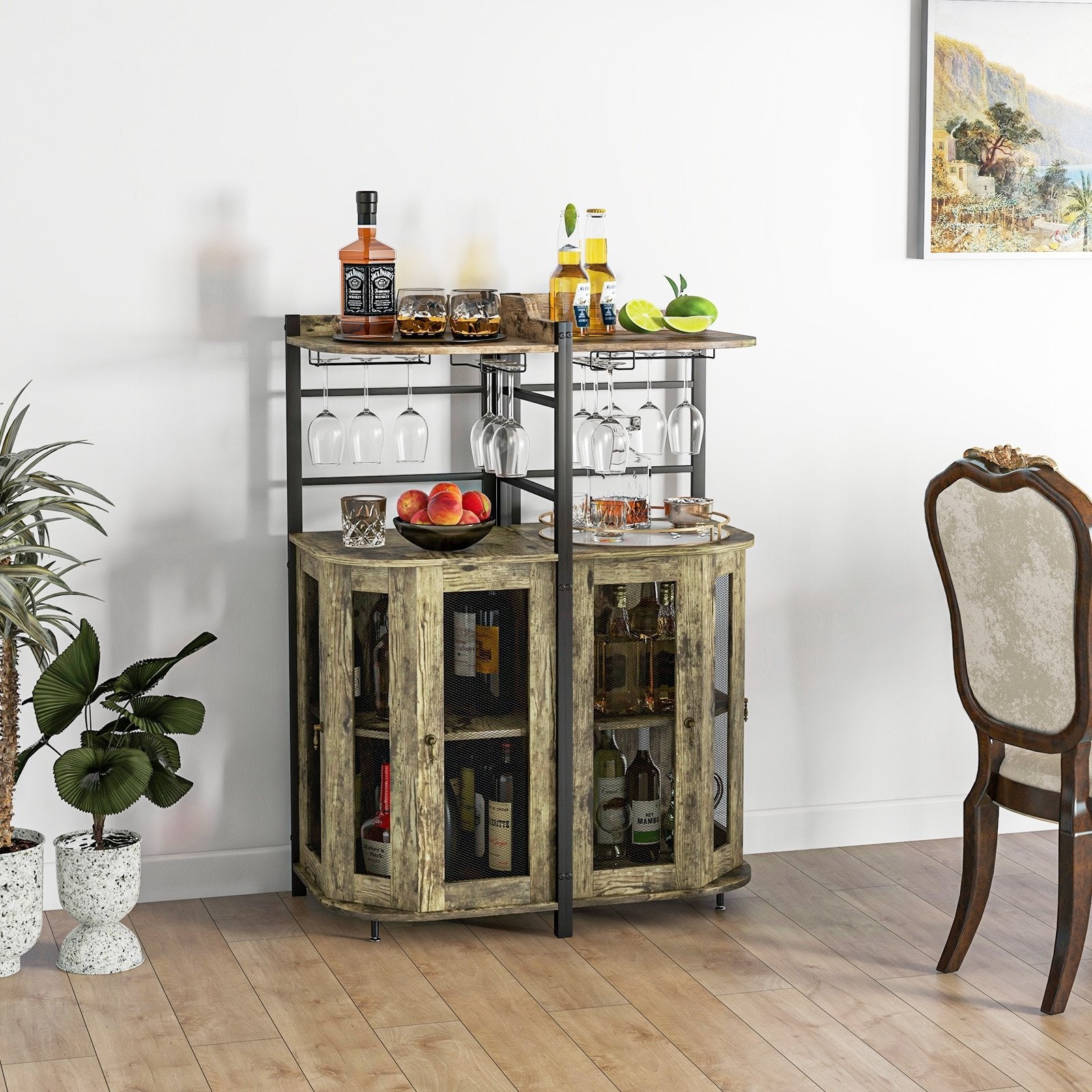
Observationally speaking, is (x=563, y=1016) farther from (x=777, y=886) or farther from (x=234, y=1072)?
(x=777, y=886)

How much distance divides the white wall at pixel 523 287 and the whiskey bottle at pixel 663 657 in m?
0.61

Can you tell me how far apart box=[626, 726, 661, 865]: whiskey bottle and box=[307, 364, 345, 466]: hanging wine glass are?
2.99 ft

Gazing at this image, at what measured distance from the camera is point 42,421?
3.59 meters

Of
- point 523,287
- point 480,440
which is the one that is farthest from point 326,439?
point 523,287

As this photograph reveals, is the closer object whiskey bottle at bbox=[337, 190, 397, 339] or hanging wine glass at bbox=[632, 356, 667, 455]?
whiskey bottle at bbox=[337, 190, 397, 339]

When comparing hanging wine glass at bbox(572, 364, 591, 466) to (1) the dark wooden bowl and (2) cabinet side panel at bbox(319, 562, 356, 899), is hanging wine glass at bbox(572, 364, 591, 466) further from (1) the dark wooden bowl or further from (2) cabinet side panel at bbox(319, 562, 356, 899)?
(2) cabinet side panel at bbox(319, 562, 356, 899)

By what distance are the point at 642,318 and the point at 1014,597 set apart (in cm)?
104

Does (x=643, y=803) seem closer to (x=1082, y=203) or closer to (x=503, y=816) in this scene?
(x=503, y=816)

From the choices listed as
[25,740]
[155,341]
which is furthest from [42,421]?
[25,740]

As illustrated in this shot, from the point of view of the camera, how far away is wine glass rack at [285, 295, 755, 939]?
3.36 meters

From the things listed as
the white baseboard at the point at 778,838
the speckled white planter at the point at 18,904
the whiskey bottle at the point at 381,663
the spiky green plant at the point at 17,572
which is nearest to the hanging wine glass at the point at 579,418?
the whiskey bottle at the point at 381,663

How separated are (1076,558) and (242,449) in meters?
1.86

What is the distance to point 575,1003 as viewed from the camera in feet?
10.3

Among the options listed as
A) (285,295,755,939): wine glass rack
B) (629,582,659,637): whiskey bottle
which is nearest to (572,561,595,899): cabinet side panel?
(285,295,755,939): wine glass rack
